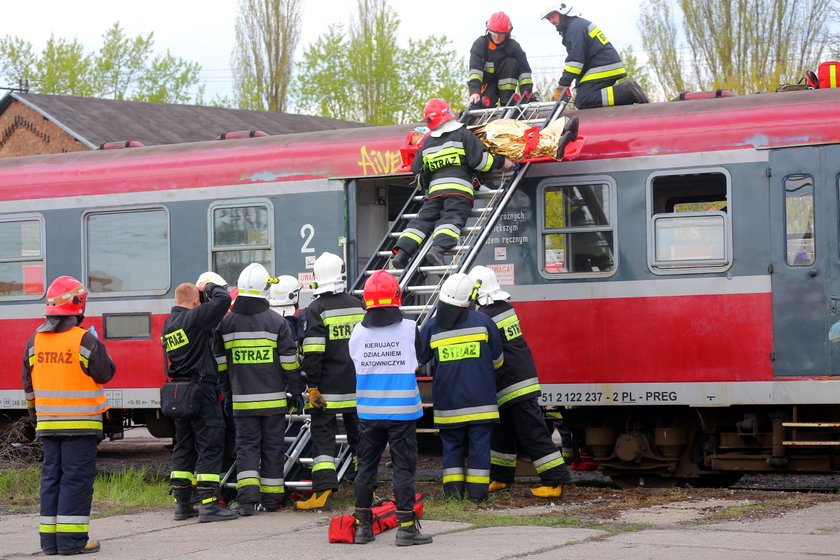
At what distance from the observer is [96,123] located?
1209 inches

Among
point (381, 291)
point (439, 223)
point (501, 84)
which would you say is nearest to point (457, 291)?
point (381, 291)

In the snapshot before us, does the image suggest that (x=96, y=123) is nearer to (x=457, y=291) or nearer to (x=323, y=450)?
(x=323, y=450)

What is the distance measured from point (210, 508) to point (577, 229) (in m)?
3.95

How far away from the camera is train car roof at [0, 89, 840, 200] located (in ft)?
34.2

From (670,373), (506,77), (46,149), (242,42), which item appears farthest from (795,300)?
(242,42)

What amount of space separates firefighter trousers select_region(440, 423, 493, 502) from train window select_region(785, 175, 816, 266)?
9.53 ft

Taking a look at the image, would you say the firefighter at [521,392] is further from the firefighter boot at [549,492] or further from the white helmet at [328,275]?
the white helmet at [328,275]

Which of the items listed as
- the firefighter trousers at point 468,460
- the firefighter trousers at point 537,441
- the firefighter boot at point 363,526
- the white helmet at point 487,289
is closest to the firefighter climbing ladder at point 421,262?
the white helmet at point 487,289

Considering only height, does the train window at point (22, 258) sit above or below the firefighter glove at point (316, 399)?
above

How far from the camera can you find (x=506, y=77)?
493 inches

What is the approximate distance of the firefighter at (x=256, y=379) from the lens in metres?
9.64

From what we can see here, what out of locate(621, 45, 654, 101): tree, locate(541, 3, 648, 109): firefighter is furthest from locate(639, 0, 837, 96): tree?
locate(541, 3, 648, 109): firefighter

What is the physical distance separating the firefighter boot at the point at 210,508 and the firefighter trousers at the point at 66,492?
1206 mm

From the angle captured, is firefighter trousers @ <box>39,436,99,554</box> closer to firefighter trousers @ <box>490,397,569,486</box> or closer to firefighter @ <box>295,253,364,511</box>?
firefighter @ <box>295,253,364,511</box>
